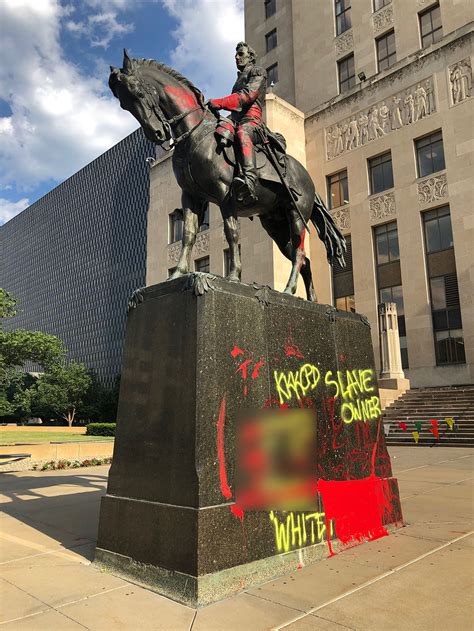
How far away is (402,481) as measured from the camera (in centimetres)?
1023

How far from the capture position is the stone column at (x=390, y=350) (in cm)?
2841

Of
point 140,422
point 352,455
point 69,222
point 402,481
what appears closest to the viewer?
point 140,422

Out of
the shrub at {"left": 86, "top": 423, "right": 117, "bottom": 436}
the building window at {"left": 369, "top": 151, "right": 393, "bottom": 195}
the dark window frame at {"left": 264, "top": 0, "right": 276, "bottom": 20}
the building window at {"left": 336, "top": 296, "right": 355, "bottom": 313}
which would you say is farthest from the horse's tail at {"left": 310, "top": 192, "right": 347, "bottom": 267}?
the dark window frame at {"left": 264, "top": 0, "right": 276, "bottom": 20}

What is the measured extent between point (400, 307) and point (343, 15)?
2394 cm

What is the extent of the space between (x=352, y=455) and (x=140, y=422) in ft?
8.82

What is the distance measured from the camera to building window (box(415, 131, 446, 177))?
99.0 ft

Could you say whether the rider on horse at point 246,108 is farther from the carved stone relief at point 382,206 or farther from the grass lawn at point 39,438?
the carved stone relief at point 382,206

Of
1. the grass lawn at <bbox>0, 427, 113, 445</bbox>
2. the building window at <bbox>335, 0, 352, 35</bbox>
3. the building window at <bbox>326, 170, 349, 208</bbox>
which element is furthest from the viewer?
the building window at <bbox>335, 0, 352, 35</bbox>

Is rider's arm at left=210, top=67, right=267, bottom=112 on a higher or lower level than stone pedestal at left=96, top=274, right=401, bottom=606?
higher

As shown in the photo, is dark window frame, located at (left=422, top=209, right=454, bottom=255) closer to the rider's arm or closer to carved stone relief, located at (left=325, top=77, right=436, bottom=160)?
carved stone relief, located at (left=325, top=77, right=436, bottom=160)

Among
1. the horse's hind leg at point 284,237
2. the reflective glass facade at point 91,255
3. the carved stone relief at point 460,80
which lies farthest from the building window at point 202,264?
the reflective glass facade at point 91,255

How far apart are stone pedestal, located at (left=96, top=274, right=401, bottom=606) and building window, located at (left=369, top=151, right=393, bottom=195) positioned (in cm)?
2905

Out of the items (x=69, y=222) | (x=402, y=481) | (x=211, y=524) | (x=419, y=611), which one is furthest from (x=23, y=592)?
(x=69, y=222)

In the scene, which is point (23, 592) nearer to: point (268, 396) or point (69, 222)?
point (268, 396)
